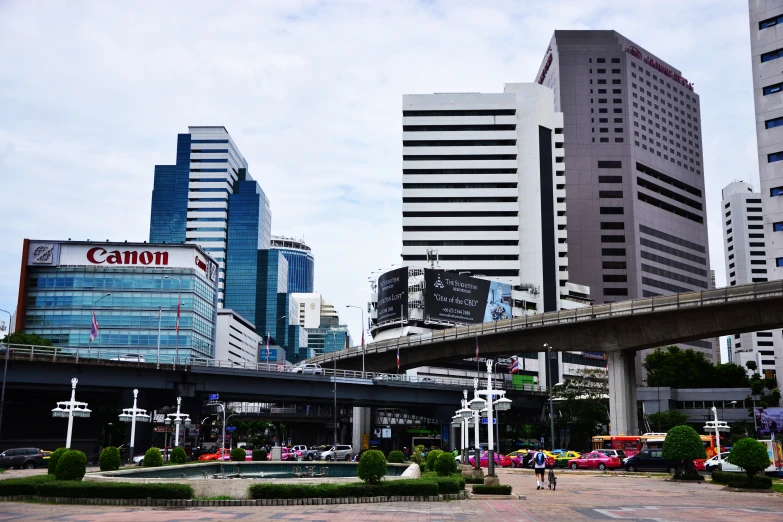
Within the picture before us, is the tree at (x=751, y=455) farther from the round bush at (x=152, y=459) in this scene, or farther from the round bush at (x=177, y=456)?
the round bush at (x=177, y=456)

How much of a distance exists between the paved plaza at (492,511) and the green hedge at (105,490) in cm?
88

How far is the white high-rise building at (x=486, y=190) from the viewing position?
148 m

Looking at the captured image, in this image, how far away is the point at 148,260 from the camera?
126 m

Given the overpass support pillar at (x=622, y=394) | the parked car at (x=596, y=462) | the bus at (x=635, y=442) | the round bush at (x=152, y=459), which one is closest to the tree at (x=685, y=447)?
the parked car at (x=596, y=462)

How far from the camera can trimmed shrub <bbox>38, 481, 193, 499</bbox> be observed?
1015 inches

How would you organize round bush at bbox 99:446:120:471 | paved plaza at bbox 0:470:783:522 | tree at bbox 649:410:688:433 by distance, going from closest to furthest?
paved plaza at bbox 0:470:783:522
round bush at bbox 99:446:120:471
tree at bbox 649:410:688:433

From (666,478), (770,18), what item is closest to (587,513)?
(666,478)

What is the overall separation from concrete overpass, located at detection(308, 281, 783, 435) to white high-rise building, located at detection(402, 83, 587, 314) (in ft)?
181

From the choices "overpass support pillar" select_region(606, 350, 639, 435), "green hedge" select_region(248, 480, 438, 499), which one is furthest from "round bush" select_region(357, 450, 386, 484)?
"overpass support pillar" select_region(606, 350, 639, 435)

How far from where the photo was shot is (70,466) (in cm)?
2811

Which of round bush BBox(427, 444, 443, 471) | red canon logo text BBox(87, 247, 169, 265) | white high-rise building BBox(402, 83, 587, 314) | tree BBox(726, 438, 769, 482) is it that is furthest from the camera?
white high-rise building BBox(402, 83, 587, 314)

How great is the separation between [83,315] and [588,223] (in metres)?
122

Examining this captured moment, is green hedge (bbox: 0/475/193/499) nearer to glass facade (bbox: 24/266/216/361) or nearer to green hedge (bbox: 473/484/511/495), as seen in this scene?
green hedge (bbox: 473/484/511/495)

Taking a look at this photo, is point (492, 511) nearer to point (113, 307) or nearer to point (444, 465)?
point (444, 465)
